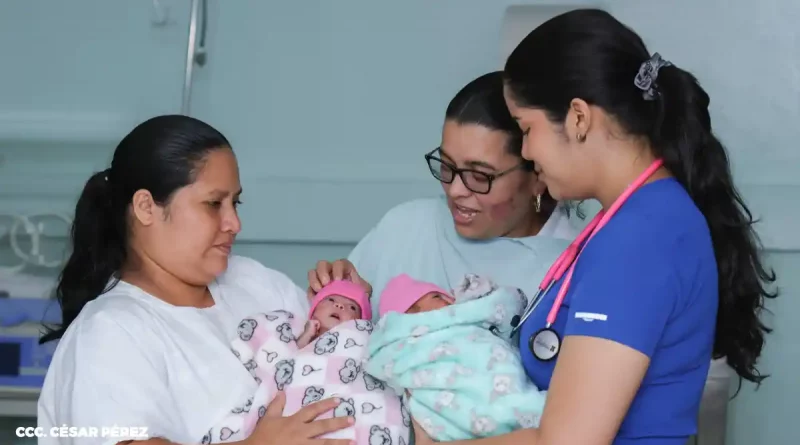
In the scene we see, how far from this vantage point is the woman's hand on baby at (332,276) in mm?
1982

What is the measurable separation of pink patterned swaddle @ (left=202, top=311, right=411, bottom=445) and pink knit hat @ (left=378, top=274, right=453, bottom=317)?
2.5 inches

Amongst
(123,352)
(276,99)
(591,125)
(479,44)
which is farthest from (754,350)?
(276,99)

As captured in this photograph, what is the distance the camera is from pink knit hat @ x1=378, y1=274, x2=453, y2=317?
1788 mm

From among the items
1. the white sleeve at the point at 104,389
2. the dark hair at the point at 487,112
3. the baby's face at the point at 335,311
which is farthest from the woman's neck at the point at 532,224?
the white sleeve at the point at 104,389

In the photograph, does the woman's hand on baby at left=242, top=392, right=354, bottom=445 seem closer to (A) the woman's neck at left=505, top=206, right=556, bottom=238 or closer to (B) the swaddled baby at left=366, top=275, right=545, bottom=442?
(B) the swaddled baby at left=366, top=275, right=545, bottom=442

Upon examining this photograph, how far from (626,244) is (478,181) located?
0.64 metres

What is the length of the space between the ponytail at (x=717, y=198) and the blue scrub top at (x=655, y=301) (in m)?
0.05

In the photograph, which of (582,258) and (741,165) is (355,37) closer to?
(741,165)

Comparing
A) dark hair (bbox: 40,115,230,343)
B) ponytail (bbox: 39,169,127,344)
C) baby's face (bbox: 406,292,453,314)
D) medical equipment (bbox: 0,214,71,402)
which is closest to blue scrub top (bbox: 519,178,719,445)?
baby's face (bbox: 406,292,453,314)

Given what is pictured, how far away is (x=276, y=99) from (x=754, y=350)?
77.8 inches

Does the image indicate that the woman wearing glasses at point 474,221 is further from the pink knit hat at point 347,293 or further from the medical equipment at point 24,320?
the medical equipment at point 24,320

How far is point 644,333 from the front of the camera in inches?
50.5

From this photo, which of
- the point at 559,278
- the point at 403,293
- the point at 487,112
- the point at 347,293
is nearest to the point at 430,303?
the point at 403,293

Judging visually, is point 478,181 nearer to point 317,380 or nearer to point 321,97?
point 317,380
